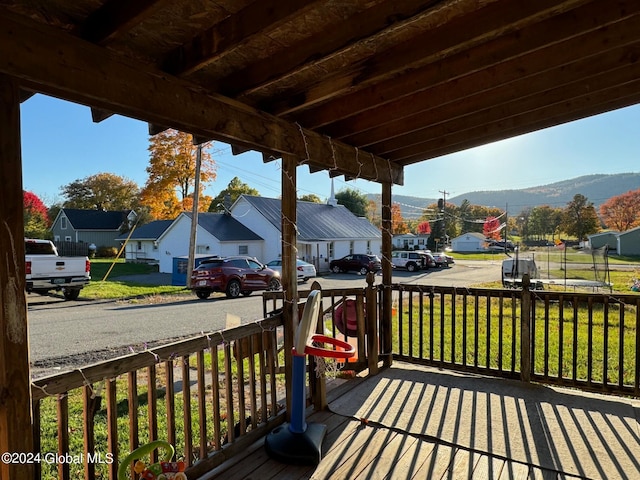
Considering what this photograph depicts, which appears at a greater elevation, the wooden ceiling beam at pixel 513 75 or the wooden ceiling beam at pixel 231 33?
the wooden ceiling beam at pixel 513 75

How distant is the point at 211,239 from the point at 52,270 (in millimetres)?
9826

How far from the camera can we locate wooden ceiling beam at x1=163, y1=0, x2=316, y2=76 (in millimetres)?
1613

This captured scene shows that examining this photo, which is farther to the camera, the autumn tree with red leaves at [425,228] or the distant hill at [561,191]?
the distant hill at [561,191]

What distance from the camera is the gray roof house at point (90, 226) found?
30525mm

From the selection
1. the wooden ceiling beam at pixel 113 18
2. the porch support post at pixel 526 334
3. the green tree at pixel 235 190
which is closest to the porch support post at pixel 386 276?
the porch support post at pixel 526 334

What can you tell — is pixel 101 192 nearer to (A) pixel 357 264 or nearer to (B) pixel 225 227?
(B) pixel 225 227

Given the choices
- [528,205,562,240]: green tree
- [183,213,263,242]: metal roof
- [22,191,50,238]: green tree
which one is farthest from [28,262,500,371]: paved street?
[528,205,562,240]: green tree

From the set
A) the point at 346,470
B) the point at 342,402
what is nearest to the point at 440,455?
the point at 346,470

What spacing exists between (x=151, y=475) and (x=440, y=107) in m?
3.12

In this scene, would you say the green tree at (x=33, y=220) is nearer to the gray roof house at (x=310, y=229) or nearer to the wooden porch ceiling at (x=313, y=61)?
the gray roof house at (x=310, y=229)

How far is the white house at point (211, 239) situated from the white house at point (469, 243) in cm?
3845

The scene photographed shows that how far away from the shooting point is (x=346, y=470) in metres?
2.32

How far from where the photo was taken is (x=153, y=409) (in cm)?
196

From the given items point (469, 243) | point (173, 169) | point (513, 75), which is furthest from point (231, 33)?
point (469, 243)
